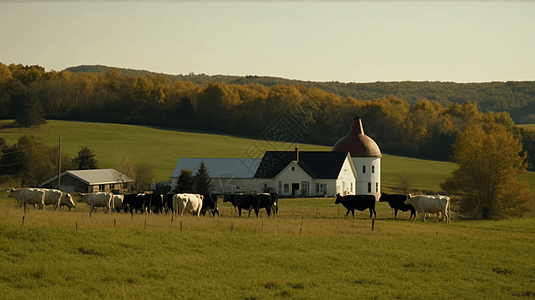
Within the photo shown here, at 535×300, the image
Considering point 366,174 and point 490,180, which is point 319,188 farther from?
point 490,180

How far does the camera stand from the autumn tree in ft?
164

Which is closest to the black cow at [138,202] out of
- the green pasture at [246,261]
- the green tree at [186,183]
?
the green pasture at [246,261]

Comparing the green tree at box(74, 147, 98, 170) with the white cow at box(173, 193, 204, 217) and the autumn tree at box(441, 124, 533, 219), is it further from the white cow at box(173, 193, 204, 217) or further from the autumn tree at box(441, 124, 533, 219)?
the autumn tree at box(441, 124, 533, 219)

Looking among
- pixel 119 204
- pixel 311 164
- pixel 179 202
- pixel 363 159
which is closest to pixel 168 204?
pixel 179 202

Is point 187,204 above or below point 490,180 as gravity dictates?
below

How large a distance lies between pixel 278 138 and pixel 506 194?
5777 centimetres

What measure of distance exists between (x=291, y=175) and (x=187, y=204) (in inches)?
1075

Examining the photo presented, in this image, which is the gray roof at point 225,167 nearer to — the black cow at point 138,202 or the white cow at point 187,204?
the black cow at point 138,202

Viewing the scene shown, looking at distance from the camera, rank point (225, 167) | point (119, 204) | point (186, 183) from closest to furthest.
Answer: point (119, 204), point (186, 183), point (225, 167)

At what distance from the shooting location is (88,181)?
Result: 203 ft

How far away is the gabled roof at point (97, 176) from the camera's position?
6184 centimetres

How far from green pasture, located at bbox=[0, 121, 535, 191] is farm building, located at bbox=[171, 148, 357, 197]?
33.7 ft

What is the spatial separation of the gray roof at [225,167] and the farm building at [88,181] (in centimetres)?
591

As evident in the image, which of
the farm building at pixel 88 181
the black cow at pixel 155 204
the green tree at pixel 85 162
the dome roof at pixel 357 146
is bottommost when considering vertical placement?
the farm building at pixel 88 181
